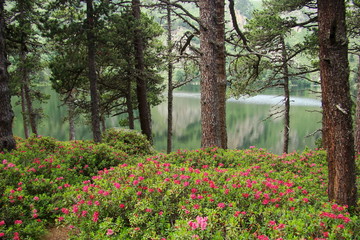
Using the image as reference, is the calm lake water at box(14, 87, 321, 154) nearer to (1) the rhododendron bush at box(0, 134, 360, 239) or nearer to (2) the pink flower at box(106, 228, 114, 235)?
(1) the rhododendron bush at box(0, 134, 360, 239)

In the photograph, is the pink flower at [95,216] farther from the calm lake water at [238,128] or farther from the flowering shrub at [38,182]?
the calm lake water at [238,128]

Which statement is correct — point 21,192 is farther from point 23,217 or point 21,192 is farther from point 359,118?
point 359,118

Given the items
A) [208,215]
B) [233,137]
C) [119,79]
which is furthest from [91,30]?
[233,137]

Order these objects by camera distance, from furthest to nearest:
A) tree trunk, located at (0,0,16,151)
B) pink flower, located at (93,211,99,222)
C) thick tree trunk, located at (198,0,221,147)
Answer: tree trunk, located at (0,0,16,151) < thick tree trunk, located at (198,0,221,147) < pink flower, located at (93,211,99,222)

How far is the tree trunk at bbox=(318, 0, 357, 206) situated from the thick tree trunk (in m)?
3.07

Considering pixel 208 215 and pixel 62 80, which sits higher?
pixel 62 80

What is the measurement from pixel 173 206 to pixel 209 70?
386cm

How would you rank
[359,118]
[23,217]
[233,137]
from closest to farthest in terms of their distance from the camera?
[23,217]
[359,118]
[233,137]

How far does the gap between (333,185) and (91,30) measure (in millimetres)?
8801

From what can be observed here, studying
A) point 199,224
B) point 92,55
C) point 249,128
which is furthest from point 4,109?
point 249,128

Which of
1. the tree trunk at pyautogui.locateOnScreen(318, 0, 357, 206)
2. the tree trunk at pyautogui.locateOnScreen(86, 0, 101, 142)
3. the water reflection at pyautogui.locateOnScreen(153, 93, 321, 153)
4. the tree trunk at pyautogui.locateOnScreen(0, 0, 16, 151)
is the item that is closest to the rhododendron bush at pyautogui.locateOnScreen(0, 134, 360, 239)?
the tree trunk at pyautogui.locateOnScreen(318, 0, 357, 206)

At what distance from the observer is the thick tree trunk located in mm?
6027

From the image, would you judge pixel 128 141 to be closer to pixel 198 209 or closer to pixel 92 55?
pixel 92 55

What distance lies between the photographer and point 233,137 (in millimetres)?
33812
